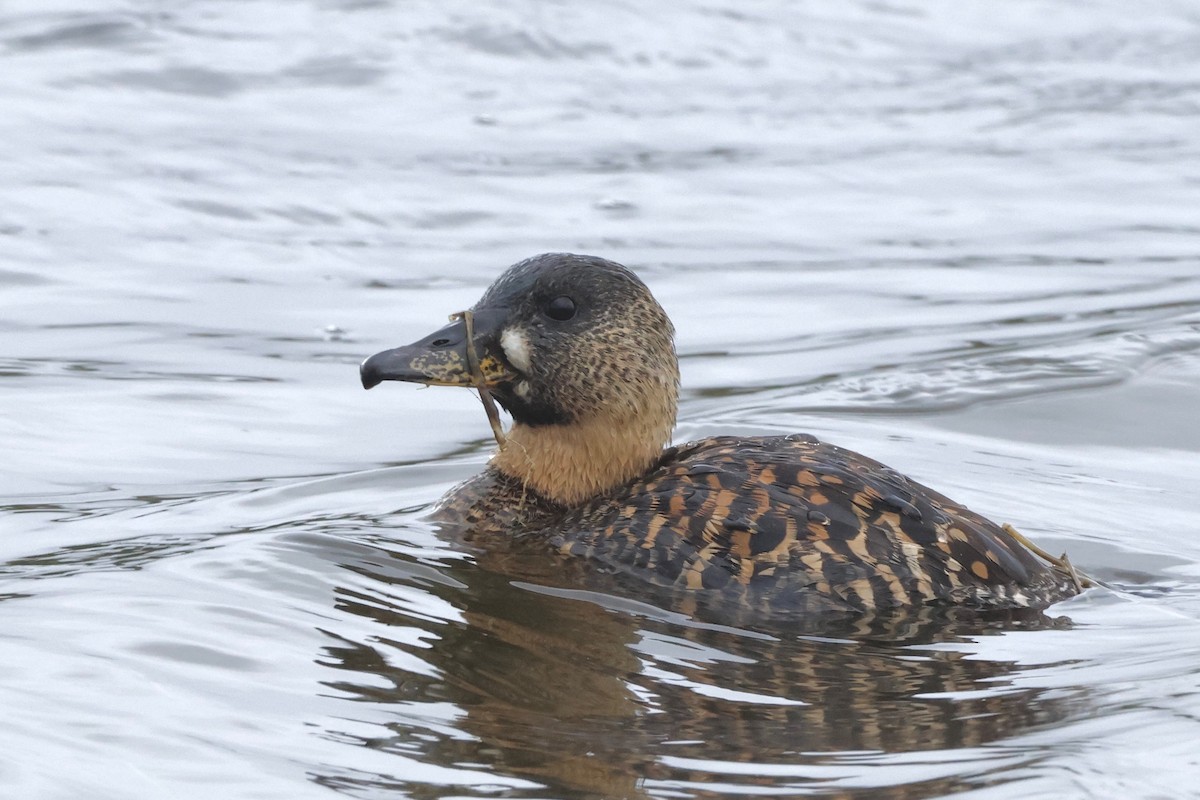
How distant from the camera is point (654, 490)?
6668mm

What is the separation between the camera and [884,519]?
6.29 meters

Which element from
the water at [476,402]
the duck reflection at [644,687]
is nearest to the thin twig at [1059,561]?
the water at [476,402]

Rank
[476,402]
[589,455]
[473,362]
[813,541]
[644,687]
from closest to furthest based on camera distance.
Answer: [644,687] < [813,541] < [473,362] < [589,455] < [476,402]

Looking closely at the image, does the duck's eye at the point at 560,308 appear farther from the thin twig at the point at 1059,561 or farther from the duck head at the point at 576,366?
the thin twig at the point at 1059,561

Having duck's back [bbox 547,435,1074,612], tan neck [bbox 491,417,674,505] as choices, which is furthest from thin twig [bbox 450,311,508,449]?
duck's back [bbox 547,435,1074,612]

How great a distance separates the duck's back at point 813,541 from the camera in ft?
20.3

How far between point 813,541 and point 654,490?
0.70 metres

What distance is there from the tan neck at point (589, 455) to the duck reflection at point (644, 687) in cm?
38

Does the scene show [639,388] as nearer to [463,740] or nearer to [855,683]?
[855,683]

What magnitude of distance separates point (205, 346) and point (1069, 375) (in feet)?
15.5

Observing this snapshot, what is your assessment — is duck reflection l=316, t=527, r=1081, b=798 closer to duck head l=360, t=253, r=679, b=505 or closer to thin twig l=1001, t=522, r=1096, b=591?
thin twig l=1001, t=522, r=1096, b=591

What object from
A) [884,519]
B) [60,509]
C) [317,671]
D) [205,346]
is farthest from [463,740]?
[205,346]

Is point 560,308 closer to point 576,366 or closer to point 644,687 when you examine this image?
point 576,366

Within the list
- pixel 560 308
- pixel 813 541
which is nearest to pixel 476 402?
pixel 560 308
